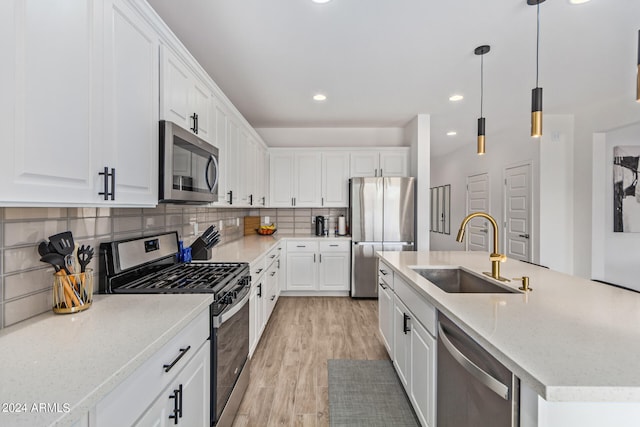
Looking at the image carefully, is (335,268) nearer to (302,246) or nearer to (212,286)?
(302,246)

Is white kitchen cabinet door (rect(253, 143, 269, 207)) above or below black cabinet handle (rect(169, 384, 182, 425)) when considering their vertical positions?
above

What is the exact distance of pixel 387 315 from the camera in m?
2.54

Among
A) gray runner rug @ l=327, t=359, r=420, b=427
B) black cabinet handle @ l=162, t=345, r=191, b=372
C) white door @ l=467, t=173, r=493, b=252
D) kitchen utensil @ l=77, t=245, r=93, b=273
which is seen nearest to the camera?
black cabinet handle @ l=162, t=345, r=191, b=372

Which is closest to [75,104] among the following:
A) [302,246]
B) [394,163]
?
[302,246]

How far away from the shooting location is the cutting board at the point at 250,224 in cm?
458

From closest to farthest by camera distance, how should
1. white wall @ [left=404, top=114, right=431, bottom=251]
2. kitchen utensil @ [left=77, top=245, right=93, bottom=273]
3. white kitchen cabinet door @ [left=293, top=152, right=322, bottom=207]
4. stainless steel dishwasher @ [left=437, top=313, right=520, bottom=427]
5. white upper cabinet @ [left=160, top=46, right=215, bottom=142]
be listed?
stainless steel dishwasher @ [left=437, top=313, right=520, bottom=427] → kitchen utensil @ [left=77, top=245, right=93, bottom=273] → white upper cabinet @ [left=160, top=46, right=215, bottom=142] → white wall @ [left=404, top=114, right=431, bottom=251] → white kitchen cabinet door @ [left=293, top=152, right=322, bottom=207]

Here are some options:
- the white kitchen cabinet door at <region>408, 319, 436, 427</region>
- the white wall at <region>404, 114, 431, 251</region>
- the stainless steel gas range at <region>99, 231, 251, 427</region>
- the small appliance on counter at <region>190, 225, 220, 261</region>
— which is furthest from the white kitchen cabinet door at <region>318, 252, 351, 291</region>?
the white kitchen cabinet door at <region>408, 319, 436, 427</region>

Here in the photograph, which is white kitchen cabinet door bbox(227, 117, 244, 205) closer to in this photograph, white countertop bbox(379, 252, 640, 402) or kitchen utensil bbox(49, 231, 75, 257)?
kitchen utensil bbox(49, 231, 75, 257)

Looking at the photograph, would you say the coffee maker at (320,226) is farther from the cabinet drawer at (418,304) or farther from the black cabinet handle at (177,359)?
the black cabinet handle at (177,359)

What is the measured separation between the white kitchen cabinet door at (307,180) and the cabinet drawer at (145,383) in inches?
136

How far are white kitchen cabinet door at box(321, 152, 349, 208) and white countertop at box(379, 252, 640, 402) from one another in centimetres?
302

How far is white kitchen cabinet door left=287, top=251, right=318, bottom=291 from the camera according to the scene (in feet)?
14.7

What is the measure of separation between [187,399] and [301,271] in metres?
3.26

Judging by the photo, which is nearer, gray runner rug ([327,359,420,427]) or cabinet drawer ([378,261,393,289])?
gray runner rug ([327,359,420,427])
